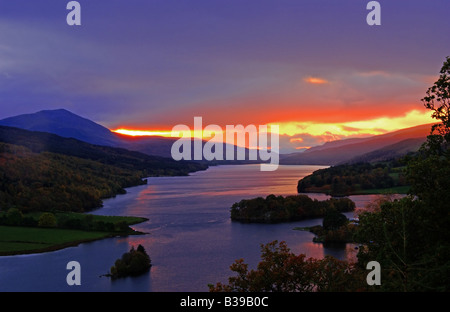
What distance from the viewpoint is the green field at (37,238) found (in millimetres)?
54406

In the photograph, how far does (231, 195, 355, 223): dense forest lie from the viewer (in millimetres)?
80750

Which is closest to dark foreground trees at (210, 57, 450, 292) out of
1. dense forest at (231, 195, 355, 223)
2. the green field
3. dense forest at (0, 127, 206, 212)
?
the green field

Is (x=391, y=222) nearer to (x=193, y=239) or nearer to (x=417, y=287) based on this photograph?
(x=417, y=287)

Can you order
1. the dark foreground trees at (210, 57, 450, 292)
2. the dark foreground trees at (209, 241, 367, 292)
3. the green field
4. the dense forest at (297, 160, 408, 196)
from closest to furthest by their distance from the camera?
1. the dark foreground trees at (210, 57, 450, 292)
2. the dark foreground trees at (209, 241, 367, 292)
3. the green field
4. the dense forest at (297, 160, 408, 196)

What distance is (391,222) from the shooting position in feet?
64.3

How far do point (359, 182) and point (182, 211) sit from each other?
236ft

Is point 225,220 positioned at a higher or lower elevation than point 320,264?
lower

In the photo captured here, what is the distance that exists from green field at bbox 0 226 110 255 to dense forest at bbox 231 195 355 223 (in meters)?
26.7

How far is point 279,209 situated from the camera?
273 feet

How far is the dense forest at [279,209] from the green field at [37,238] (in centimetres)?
2673

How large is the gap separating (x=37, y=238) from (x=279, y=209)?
4363 cm

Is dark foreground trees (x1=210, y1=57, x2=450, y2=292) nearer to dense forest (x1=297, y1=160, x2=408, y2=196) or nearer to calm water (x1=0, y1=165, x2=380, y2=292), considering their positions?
calm water (x1=0, y1=165, x2=380, y2=292)

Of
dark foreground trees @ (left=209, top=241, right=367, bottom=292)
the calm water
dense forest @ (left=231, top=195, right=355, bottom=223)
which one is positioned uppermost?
dark foreground trees @ (left=209, top=241, right=367, bottom=292)
